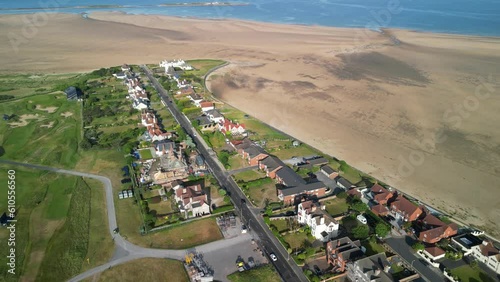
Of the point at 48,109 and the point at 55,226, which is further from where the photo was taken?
the point at 48,109

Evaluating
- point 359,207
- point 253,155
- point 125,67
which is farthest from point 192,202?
point 125,67

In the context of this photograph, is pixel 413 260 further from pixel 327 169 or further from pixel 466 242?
pixel 327 169

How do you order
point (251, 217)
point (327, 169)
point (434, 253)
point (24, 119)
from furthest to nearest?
point (24, 119), point (327, 169), point (251, 217), point (434, 253)

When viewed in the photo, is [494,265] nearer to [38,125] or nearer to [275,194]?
[275,194]

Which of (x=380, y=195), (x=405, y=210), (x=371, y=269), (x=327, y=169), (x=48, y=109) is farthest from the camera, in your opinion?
(x=48, y=109)

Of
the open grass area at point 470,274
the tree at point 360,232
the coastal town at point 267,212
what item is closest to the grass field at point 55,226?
the coastal town at point 267,212

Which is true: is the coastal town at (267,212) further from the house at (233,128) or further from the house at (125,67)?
the house at (125,67)

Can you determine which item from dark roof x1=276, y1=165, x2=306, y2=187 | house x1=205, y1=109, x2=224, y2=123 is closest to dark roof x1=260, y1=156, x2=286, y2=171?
dark roof x1=276, y1=165, x2=306, y2=187
